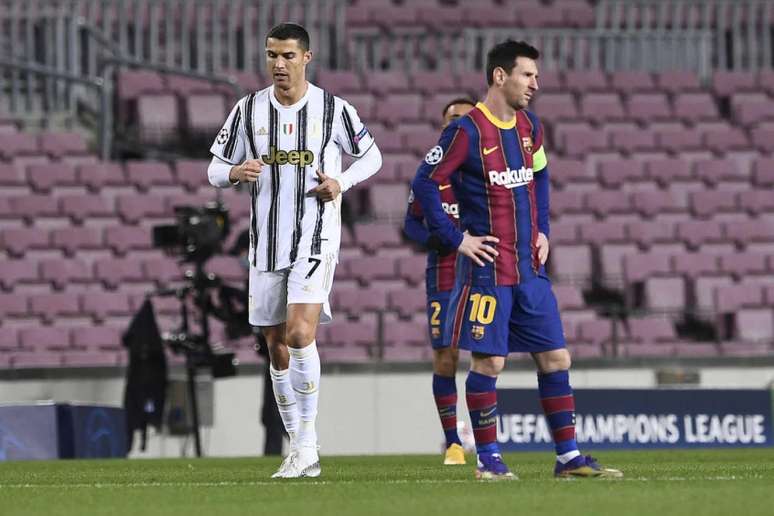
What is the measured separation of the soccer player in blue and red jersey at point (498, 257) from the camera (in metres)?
7.41

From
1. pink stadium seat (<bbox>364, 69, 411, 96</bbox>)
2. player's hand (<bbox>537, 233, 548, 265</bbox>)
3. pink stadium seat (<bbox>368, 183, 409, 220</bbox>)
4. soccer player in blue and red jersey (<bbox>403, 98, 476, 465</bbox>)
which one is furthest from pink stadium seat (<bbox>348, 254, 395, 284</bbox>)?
player's hand (<bbox>537, 233, 548, 265</bbox>)

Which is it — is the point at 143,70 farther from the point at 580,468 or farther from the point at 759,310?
the point at 580,468

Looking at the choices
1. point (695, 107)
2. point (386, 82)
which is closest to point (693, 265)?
point (695, 107)

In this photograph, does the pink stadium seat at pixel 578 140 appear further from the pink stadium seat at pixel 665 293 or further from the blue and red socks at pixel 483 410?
the blue and red socks at pixel 483 410

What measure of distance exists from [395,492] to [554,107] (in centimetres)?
1396

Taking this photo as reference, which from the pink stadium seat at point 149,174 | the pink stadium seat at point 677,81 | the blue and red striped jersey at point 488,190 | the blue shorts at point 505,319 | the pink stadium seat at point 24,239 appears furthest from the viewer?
the pink stadium seat at point 677,81

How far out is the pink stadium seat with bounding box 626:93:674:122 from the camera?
814 inches

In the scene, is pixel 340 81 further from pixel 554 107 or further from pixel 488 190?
pixel 488 190

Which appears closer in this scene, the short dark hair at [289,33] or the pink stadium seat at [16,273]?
the short dark hair at [289,33]

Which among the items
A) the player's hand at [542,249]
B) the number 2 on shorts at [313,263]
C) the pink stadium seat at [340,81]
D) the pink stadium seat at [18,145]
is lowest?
the number 2 on shorts at [313,263]

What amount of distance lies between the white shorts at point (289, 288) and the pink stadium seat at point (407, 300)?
8630 millimetres

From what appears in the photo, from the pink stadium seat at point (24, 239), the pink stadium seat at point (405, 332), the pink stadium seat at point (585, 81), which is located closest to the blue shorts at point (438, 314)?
the pink stadium seat at point (405, 332)

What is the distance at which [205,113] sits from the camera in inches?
776

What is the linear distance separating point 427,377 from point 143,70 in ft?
23.7
